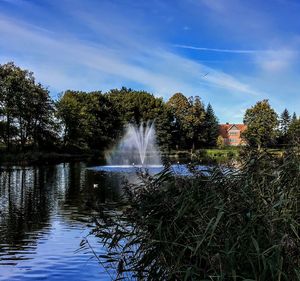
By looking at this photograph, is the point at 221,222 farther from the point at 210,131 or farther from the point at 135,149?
the point at 210,131

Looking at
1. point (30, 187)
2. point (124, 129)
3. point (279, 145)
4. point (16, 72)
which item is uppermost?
point (16, 72)

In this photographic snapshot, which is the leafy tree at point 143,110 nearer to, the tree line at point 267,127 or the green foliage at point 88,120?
the green foliage at point 88,120

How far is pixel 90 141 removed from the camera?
96.6 meters

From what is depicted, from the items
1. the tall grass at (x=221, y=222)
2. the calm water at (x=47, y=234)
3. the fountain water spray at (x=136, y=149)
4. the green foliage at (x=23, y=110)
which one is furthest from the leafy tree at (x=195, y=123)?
the tall grass at (x=221, y=222)

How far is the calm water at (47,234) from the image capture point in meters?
11.7

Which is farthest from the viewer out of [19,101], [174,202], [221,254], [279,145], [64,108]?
[64,108]

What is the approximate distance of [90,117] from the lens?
311ft

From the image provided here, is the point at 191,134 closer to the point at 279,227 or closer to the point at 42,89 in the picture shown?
the point at 42,89

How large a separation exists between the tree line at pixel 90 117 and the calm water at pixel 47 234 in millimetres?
31865

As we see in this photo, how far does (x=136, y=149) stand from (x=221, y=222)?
76.3 meters

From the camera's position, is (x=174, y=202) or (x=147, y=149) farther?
(x=147, y=149)

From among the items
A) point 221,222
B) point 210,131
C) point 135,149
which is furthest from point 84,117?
point 221,222

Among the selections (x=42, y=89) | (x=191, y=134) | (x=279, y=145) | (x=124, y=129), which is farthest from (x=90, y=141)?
(x=279, y=145)

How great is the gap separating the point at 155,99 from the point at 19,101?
139 ft
